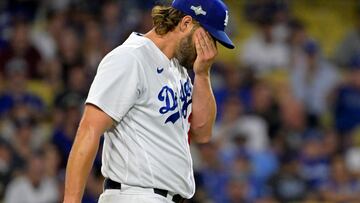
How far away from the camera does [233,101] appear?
415 inches

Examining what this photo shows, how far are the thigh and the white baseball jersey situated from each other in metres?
0.05

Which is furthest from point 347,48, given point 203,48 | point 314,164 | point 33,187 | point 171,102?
point 171,102

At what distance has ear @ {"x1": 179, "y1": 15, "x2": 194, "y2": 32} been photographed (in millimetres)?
4375

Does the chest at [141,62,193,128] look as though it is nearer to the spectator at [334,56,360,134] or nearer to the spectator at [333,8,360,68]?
the spectator at [334,56,360,134]

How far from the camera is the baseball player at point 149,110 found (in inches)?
160

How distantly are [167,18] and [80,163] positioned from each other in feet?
2.78

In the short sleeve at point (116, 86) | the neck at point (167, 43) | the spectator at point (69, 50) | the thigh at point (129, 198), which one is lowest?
the spectator at point (69, 50)

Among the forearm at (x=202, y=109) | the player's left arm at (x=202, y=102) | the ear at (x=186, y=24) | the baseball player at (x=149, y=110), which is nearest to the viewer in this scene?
the baseball player at (x=149, y=110)

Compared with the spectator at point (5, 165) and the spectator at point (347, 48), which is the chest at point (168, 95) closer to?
the spectator at point (5, 165)

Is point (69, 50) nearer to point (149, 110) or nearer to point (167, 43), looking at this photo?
point (167, 43)

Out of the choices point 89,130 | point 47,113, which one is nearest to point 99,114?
point 89,130

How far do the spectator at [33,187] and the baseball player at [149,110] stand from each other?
180 inches

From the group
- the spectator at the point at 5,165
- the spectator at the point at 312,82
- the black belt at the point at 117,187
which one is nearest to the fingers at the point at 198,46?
the black belt at the point at 117,187

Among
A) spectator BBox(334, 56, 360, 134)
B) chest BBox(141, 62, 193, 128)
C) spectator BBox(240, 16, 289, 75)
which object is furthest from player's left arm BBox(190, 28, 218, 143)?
spectator BBox(240, 16, 289, 75)
